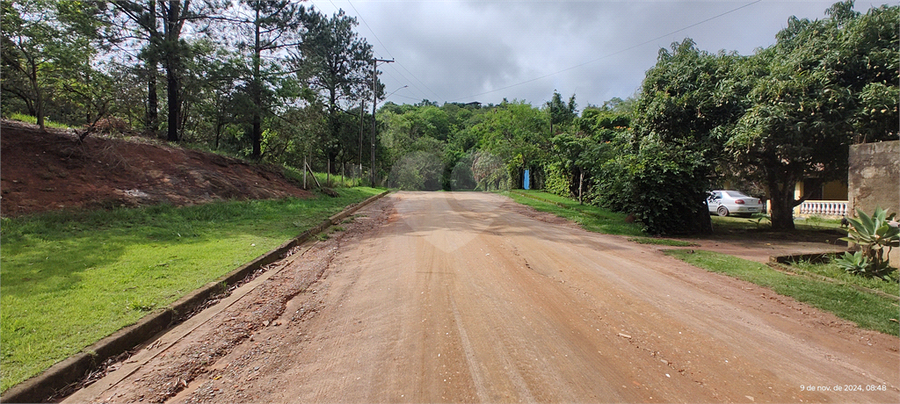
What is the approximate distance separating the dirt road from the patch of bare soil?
575 centimetres

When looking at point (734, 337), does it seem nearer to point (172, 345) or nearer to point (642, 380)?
point (642, 380)

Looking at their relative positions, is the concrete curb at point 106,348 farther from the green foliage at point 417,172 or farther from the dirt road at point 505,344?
the green foliage at point 417,172

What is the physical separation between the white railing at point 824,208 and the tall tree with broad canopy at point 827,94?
8.76 meters

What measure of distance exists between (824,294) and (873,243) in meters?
1.90

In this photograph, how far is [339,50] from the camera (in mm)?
32469

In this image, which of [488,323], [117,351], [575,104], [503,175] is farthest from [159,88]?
[575,104]

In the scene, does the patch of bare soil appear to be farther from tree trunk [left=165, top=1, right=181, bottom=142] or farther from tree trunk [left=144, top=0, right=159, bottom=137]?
tree trunk [left=144, top=0, right=159, bottom=137]

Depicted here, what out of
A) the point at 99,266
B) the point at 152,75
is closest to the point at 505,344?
the point at 99,266

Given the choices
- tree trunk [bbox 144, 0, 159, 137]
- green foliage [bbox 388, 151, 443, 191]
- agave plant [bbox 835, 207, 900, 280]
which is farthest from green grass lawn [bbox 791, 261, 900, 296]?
green foliage [bbox 388, 151, 443, 191]

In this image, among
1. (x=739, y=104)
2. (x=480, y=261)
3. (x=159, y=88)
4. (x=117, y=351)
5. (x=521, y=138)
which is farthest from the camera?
(x=521, y=138)

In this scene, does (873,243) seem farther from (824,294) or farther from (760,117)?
(760,117)

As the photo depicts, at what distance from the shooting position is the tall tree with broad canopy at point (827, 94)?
806cm

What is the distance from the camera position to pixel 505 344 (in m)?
3.43

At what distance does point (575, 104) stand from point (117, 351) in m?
34.9
